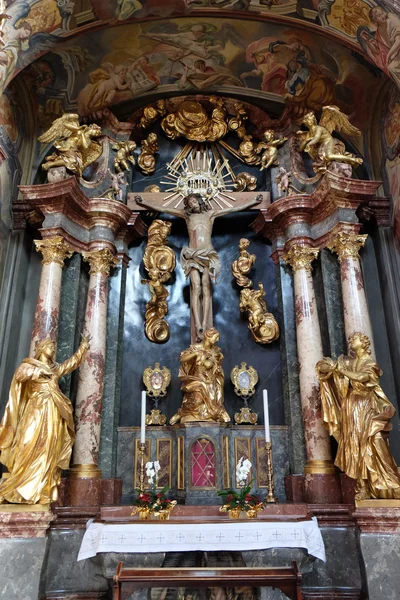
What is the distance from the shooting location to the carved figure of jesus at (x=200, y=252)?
8500 millimetres

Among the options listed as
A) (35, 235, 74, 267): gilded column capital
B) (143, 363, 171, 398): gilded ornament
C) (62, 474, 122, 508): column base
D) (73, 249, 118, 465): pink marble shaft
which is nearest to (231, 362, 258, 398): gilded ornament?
(143, 363, 171, 398): gilded ornament

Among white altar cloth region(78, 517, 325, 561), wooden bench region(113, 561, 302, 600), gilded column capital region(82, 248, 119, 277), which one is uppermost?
gilded column capital region(82, 248, 119, 277)

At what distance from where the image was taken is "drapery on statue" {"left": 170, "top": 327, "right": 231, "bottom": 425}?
300 inches

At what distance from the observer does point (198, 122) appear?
1006cm

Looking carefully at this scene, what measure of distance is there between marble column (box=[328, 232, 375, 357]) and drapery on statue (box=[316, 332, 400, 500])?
560mm

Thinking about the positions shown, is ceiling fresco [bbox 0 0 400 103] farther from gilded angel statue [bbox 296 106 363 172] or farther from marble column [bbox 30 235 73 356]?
marble column [bbox 30 235 73 356]

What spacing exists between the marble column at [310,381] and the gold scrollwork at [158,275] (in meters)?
2.00

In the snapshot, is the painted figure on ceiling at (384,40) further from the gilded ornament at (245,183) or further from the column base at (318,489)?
the column base at (318,489)

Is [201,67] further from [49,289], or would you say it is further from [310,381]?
[310,381]

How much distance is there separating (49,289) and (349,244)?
4481 mm

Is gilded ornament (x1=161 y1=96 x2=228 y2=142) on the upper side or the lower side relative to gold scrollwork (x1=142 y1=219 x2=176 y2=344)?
upper

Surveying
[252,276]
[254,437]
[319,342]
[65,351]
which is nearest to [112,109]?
[252,276]

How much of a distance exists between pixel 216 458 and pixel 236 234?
410 centimetres

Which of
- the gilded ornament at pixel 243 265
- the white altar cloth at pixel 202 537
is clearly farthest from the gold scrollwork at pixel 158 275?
the white altar cloth at pixel 202 537
